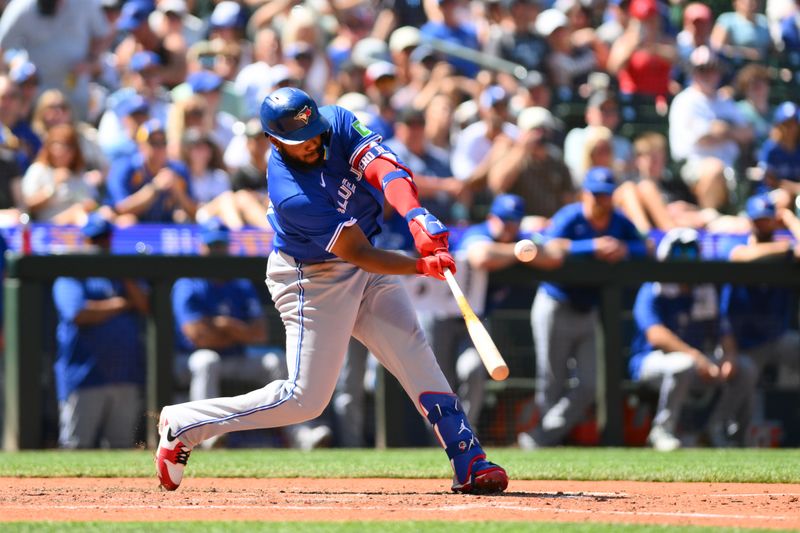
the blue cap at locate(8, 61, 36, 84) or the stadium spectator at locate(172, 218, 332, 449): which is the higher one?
the blue cap at locate(8, 61, 36, 84)

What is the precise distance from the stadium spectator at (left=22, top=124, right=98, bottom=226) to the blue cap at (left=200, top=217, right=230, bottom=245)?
0.82 meters

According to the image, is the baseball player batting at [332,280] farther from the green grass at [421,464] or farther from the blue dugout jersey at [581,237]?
the blue dugout jersey at [581,237]

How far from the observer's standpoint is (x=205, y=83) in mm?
11062

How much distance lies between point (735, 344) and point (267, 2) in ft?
19.2

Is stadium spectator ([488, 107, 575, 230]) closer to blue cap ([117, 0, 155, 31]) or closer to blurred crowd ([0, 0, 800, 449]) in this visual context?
blurred crowd ([0, 0, 800, 449])

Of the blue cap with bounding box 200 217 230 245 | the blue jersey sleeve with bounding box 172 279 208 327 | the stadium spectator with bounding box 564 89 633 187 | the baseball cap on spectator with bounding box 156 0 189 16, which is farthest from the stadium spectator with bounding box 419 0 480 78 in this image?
the blue jersey sleeve with bounding box 172 279 208 327

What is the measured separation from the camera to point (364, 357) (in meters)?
9.43

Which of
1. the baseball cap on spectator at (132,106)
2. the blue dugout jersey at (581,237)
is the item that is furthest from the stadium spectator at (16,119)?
the blue dugout jersey at (581,237)

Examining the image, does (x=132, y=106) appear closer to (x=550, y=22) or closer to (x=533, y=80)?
(x=533, y=80)

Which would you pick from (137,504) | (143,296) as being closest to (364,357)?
(143,296)

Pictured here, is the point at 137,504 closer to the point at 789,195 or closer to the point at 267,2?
the point at 789,195

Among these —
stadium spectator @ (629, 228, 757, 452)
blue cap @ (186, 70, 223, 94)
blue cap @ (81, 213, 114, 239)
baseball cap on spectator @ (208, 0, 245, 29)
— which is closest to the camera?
blue cap @ (81, 213, 114, 239)

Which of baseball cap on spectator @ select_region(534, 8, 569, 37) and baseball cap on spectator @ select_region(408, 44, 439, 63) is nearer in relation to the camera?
baseball cap on spectator @ select_region(408, 44, 439, 63)

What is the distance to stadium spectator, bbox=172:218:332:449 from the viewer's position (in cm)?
918
